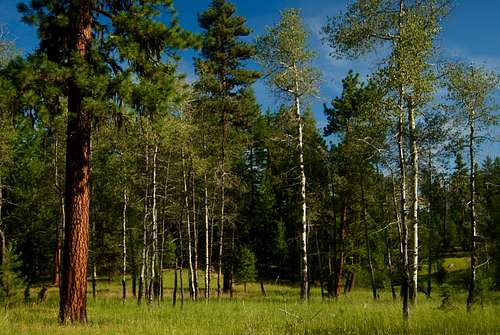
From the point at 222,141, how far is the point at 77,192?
16.3 meters

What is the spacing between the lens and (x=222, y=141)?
26.6 metres

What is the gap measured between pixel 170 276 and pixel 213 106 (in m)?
29.3

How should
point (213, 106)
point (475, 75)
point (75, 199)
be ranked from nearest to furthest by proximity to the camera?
point (75, 199), point (475, 75), point (213, 106)

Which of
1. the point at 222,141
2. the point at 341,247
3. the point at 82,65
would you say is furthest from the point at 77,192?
the point at 341,247

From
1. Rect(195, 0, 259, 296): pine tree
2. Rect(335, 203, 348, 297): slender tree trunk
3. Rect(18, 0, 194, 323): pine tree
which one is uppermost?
Rect(195, 0, 259, 296): pine tree

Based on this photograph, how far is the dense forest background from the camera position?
1077cm

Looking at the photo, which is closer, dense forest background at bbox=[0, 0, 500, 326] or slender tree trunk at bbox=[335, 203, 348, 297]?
dense forest background at bbox=[0, 0, 500, 326]

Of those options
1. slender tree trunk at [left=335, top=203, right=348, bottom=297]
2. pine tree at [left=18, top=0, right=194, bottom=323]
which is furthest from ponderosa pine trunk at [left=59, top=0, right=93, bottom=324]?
slender tree trunk at [left=335, top=203, right=348, bottom=297]

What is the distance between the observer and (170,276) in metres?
51.2

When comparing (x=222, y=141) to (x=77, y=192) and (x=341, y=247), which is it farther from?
(x=77, y=192)

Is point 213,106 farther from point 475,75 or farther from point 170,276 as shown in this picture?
point 170,276

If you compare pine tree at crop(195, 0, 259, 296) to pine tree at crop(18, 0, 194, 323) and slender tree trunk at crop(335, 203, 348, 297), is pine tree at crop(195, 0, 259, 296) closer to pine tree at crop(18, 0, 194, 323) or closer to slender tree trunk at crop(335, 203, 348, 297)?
slender tree trunk at crop(335, 203, 348, 297)

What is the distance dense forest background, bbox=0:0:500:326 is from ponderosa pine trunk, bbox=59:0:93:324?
0.08 metres

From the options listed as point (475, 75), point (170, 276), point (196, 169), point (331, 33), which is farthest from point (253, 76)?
point (170, 276)
